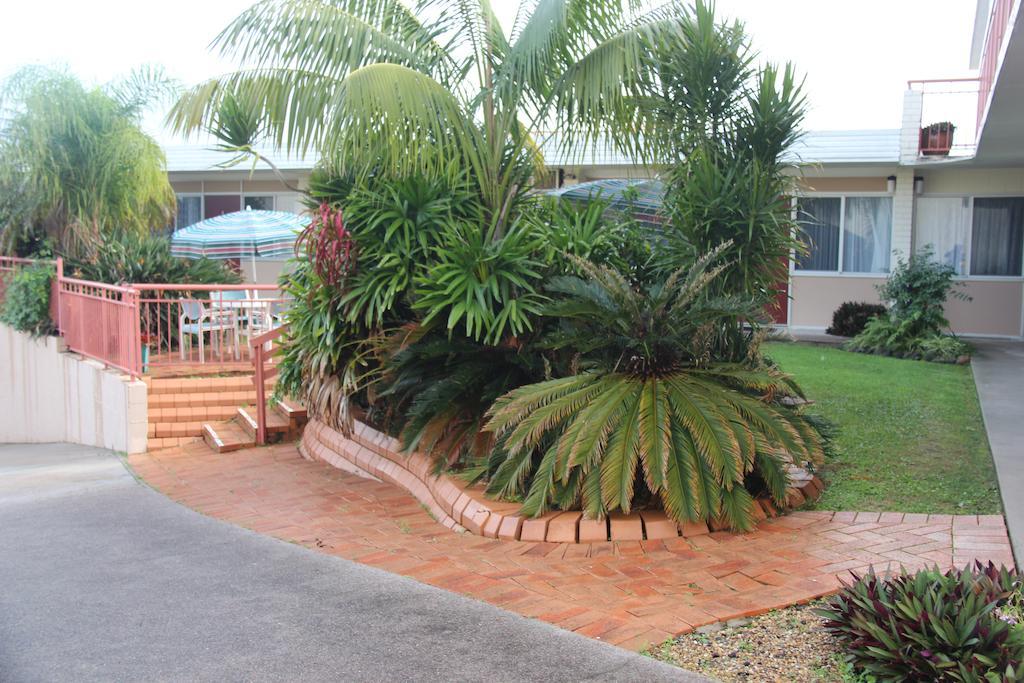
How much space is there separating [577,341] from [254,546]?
7.93 feet

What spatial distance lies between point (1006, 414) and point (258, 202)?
16296 millimetres

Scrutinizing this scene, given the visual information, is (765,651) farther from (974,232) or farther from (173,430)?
(974,232)

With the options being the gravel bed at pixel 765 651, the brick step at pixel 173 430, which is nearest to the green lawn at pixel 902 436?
the gravel bed at pixel 765 651

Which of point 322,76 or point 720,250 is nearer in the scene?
point 720,250

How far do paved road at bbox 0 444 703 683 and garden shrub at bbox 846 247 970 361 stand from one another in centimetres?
1095

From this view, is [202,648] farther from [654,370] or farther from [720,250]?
[720,250]

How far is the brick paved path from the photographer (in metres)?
4.64

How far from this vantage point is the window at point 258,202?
2100 centimetres

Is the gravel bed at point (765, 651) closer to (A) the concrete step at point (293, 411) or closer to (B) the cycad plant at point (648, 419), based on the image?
(B) the cycad plant at point (648, 419)

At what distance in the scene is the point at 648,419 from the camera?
5.71 meters

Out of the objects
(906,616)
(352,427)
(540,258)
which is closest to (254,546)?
(352,427)

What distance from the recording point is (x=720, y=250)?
20.6 ft

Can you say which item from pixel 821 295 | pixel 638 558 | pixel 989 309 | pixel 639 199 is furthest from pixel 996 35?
pixel 821 295

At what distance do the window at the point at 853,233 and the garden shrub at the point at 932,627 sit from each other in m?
14.3
